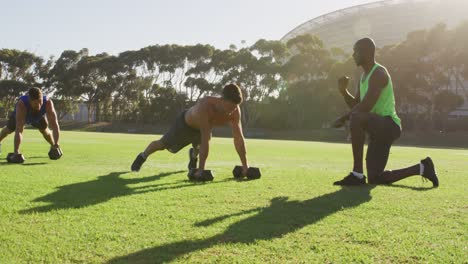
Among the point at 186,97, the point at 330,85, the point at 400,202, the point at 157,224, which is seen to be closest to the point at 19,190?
the point at 157,224

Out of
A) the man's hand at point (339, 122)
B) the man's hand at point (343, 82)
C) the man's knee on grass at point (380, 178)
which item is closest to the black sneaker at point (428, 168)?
the man's knee on grass at point (380, 178)

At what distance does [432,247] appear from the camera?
10.3 feet

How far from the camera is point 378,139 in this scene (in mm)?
6109

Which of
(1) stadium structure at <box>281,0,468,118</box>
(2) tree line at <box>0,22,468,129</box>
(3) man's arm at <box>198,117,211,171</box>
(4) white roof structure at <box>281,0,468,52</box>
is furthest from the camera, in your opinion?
(4) white roof structure at <box>281,0,468,52</box>

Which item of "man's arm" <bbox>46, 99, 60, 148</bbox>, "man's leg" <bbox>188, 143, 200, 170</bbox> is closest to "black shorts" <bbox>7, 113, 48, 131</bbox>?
"man's arm" <bbox>46, 99, 60, 148</bbox>

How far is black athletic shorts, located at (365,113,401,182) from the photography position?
19.8 ft

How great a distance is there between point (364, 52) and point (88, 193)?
418 cm

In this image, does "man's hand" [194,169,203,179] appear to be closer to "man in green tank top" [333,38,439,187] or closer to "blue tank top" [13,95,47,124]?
"man in green tank top" [333,38,439,187]

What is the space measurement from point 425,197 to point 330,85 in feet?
201

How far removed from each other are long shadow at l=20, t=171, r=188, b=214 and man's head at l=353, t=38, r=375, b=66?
3.15 m

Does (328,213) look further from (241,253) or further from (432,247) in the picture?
(241,253)

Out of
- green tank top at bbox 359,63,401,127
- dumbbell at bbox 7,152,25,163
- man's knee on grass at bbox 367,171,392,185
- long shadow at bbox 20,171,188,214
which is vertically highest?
green tank top at bbox 359,63,401,127

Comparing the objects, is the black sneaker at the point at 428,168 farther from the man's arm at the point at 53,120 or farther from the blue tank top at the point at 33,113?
the blue tank top at the point at 33,113

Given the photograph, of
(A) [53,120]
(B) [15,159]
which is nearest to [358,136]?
(A) [53,120]
